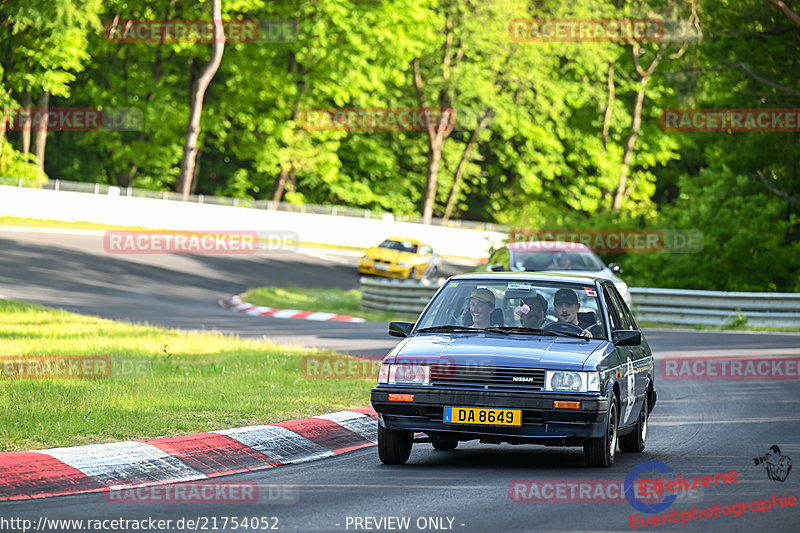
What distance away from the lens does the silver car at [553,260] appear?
914 inches

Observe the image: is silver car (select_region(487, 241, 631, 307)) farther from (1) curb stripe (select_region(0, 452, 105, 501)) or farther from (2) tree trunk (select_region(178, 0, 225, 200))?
(2) tree trunk (select_region(178, 0, 225, 200))

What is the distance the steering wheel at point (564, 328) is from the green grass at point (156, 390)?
2.58 m

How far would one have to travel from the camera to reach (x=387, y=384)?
30.6 ft

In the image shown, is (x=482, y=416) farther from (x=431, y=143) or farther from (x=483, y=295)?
(x=431, y=143)

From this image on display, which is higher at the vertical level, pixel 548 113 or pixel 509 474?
pixel 548 113

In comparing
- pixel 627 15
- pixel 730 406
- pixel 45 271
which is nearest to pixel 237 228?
pixel 45 271

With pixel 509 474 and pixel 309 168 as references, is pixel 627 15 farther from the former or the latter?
pixel 509 474

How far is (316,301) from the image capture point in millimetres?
32031

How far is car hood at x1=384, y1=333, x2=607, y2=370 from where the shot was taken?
906 centimetres

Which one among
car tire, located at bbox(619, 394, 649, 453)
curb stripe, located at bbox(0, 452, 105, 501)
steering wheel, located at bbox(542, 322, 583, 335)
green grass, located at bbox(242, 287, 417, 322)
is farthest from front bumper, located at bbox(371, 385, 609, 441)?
green grass, located at bbox(242, 287, 417, 322)

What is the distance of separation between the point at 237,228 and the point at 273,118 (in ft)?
44.2

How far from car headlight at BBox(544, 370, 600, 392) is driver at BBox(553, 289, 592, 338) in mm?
1161

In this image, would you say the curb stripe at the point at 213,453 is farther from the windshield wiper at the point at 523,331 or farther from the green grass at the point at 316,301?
the green grass at the point at 316,301

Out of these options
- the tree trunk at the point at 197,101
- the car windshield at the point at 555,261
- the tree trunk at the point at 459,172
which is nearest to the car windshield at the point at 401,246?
the tree trunk at the point at 197,101
